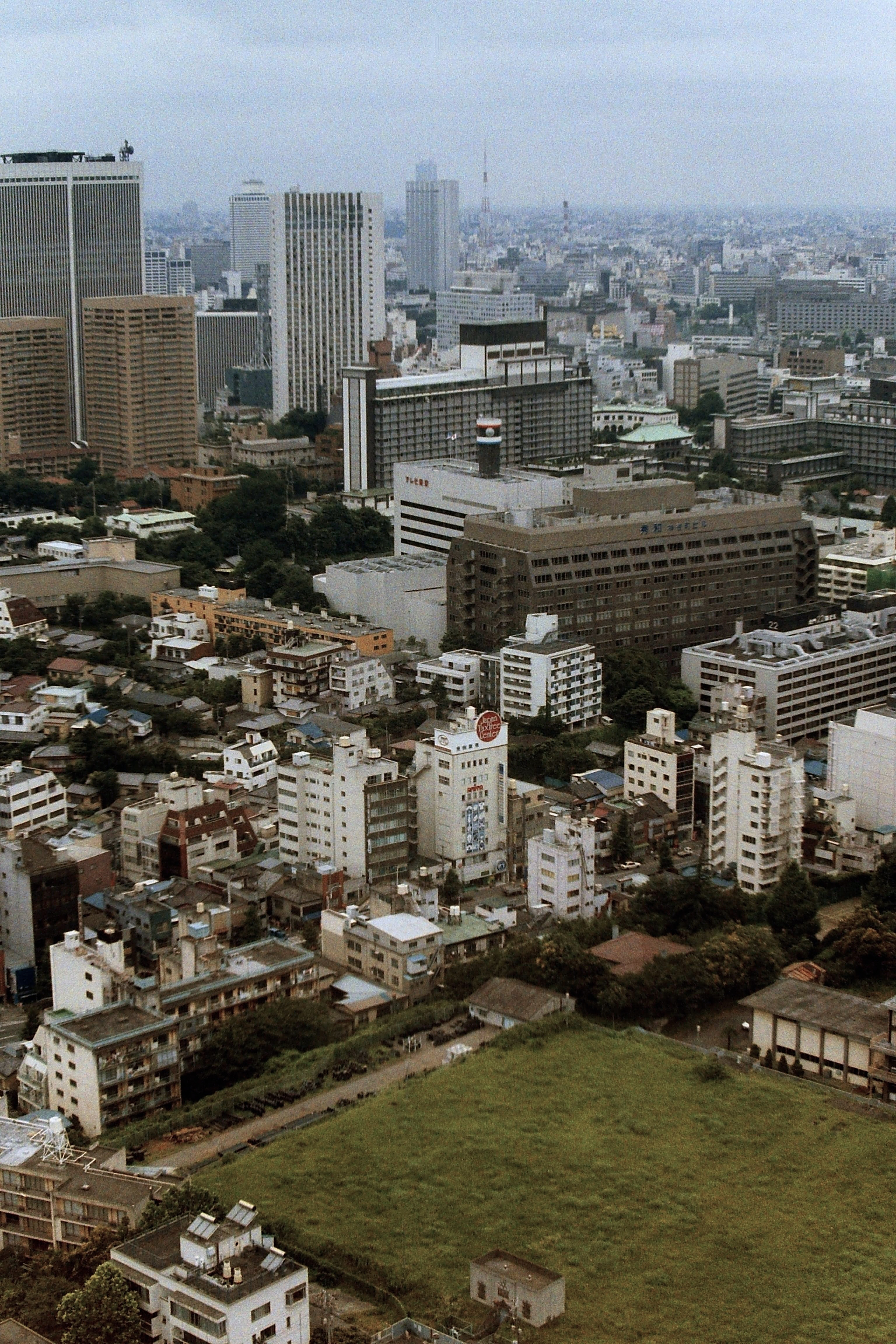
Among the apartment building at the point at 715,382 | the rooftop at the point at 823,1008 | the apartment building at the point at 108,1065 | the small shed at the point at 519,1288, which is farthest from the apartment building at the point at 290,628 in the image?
the apartment building at the point at 715,382

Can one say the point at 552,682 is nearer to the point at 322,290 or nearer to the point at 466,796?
the point at 466,796

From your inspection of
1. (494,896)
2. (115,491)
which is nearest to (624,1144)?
(494,896)

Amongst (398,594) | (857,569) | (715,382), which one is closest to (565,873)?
(398,594)

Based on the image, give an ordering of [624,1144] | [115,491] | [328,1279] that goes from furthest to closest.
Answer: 1. [115,491]
2. [624,1144]
3. [328,1279]

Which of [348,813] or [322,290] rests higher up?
[322,290]

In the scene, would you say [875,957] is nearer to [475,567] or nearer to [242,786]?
[242,786]

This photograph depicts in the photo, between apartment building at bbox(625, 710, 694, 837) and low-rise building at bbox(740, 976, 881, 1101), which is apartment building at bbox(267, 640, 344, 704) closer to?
apartment building at bbox(625, 710, 694, 837)

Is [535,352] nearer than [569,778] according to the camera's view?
No
